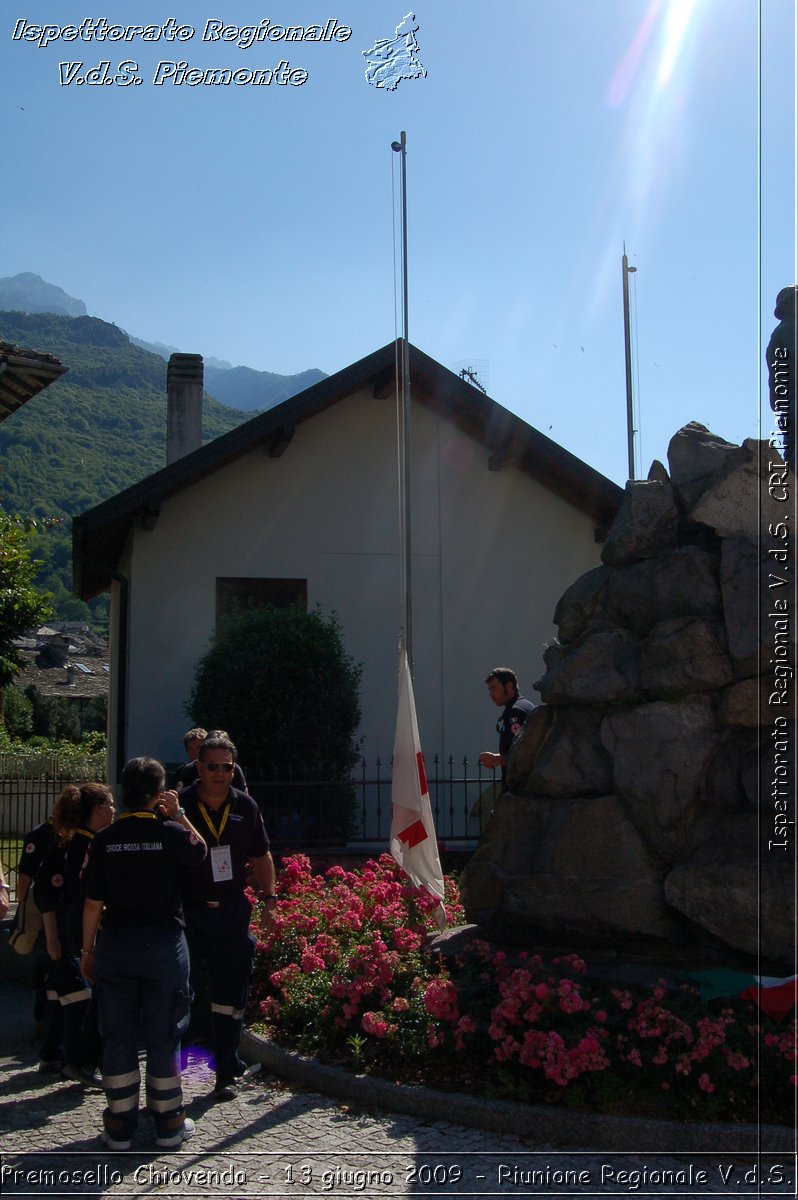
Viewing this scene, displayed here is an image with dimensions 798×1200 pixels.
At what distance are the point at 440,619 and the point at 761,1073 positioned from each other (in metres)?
9.74

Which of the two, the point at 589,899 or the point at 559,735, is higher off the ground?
the point at 559,735

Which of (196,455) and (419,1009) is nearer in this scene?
(419,1009)

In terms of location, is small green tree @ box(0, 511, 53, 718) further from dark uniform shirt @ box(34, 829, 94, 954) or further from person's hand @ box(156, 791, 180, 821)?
person's hand @ box(156, 791, 180, 821)

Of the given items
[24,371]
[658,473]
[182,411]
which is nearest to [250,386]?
[182,411]

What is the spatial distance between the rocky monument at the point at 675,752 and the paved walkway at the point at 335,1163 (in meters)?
1.52

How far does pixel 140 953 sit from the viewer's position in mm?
5109

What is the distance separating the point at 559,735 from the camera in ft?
22.7

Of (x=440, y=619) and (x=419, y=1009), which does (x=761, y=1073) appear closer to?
(x=419, y=1009)

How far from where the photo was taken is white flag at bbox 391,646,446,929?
7871 millimetres

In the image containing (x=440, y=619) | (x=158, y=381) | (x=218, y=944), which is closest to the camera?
(x=218, y=944)

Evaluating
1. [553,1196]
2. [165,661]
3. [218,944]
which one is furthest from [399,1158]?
[165,661]

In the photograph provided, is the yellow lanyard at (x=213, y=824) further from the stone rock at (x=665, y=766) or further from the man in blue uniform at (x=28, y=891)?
the stone rock at (x=665, y=766)

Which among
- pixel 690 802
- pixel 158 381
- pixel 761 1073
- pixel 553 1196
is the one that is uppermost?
pixel 158 381

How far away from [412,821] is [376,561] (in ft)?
22.6
